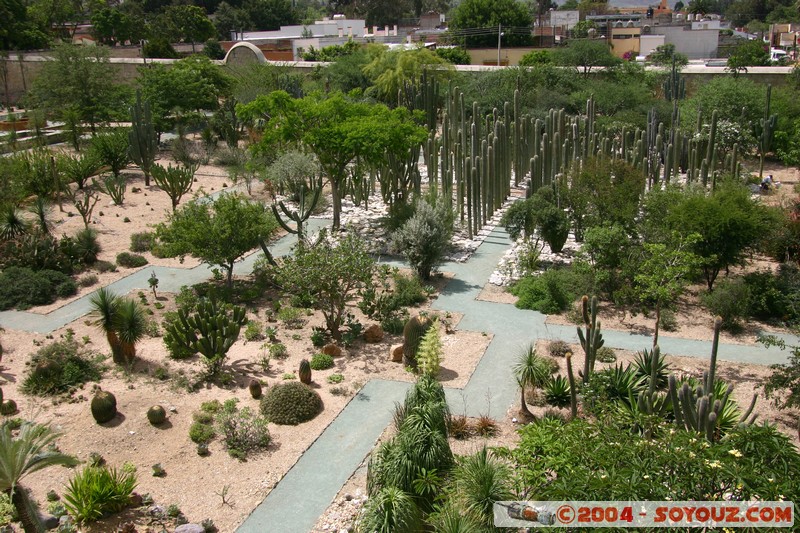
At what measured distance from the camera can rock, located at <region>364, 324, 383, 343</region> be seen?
15.9 metres

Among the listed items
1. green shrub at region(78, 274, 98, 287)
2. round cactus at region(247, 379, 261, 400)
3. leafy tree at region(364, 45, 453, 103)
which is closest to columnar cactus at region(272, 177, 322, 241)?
green shrub at region(78, 274, 98, 287)

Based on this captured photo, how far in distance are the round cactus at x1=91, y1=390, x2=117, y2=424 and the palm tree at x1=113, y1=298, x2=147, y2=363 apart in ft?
6.48

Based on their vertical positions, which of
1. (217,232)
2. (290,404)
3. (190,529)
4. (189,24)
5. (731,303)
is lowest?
(190,529)

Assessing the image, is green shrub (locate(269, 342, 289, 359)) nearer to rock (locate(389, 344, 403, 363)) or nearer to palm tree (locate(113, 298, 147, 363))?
rock (locate(389, 344, 403, 363))

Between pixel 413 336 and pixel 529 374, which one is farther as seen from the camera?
pixel 413 336

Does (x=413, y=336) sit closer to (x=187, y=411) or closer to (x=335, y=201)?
(x=187, y=411)

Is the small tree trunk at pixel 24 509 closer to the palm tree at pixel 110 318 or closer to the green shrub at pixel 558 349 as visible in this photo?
the palm tree at pixel 110 318

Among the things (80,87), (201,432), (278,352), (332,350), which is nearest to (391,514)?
(201,432)

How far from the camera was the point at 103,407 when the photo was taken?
12633mm

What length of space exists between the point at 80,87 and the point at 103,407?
24160 millimetres

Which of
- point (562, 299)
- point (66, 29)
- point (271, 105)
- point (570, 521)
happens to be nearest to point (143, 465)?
point (570, 521)

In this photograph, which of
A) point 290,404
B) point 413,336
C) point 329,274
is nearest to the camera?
point 290,404

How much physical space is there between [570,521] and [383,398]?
20.3ft

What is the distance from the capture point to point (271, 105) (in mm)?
21656
